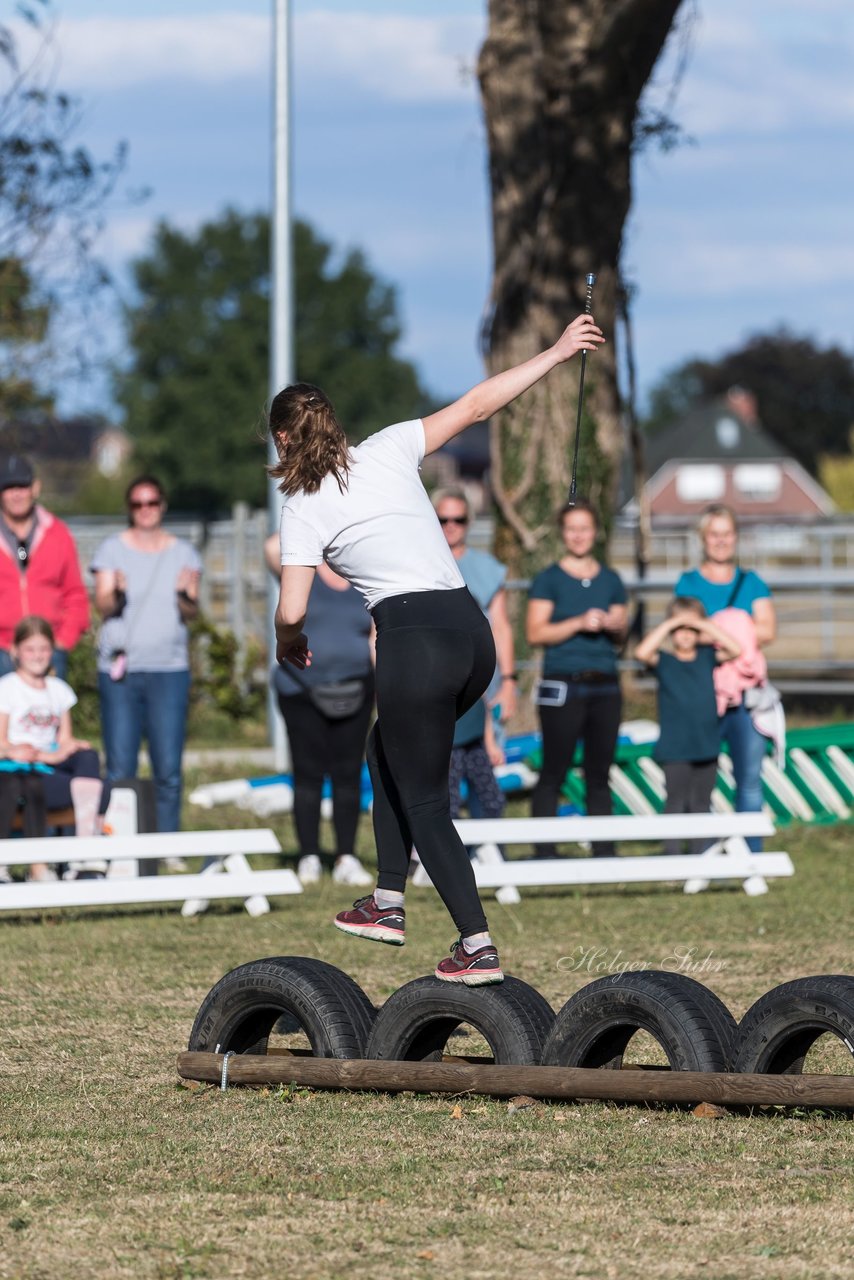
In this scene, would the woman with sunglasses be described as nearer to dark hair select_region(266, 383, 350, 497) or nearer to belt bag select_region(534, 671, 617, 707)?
belt bag select_region(534, 671, 617, 707)

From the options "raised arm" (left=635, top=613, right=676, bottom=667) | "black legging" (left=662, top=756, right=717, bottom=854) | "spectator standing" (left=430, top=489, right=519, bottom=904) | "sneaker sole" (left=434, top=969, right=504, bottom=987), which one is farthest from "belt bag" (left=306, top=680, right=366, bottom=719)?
"sneaker sole" (left=434, top=969, right=504, bottom=987)

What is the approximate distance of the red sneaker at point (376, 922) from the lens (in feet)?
18.4

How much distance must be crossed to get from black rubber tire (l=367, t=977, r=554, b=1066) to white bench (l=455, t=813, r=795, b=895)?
3417 mm

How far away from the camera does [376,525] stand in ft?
17.3

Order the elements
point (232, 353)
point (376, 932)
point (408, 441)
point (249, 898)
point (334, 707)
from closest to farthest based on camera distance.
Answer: point (408, 441), point (376, 932), point (249, 898), point (334, 707), point (232, 353)

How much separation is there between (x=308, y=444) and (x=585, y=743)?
5062mm

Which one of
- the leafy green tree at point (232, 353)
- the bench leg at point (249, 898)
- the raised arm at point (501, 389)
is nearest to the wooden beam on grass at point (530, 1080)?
the raised arm at point (501, 389)

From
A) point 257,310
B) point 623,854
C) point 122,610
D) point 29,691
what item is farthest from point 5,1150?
point 257,310

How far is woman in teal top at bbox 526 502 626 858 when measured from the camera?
9.82 meters

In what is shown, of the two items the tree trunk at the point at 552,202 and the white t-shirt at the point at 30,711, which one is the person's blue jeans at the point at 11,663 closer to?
the white t-shirt at the point at 30,711

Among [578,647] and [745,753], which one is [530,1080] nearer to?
[578,647]

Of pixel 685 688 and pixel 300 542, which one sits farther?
pixel 685 688

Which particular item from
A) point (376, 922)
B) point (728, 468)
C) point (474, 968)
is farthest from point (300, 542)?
point (728, 468)

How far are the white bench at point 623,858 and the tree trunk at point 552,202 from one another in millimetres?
5604
